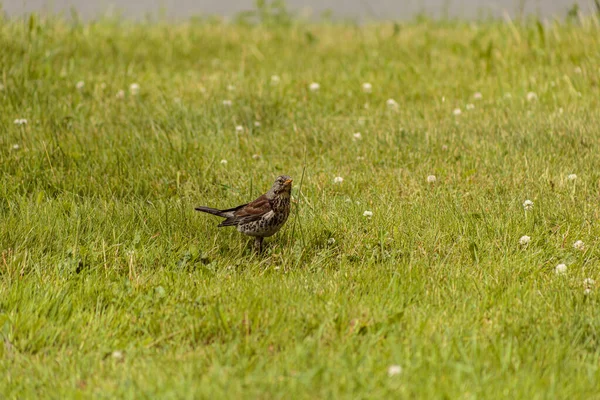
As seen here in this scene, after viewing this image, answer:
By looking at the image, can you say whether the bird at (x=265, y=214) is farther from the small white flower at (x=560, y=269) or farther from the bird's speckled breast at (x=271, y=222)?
the small white flower at (x=560, y=269)

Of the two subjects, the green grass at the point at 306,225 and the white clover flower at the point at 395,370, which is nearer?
the white clover flower at the point at 395,370

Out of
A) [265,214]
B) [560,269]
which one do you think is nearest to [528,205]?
[560,269]

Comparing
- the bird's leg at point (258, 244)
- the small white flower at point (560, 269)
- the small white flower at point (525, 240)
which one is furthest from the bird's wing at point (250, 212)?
the small white flower at point (560, 269)

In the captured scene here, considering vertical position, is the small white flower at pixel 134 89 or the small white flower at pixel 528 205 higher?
the small white flower at pixel 134 89

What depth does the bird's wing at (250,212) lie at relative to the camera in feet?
17.4

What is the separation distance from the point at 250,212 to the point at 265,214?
0.11 meters

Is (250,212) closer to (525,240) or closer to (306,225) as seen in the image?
(306,225)

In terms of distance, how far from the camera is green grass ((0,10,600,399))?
3.80 meters

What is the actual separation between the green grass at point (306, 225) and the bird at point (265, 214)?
20 centimetres

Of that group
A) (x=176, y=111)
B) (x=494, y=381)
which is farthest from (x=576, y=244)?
(x=176, y=111)

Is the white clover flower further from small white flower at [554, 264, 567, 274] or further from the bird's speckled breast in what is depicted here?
the bird's speckled breast

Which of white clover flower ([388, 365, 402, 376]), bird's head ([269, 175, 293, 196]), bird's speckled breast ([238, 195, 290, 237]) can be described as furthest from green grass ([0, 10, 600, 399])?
bird's head ([269, 175, 293, 196])

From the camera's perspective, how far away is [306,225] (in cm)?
560

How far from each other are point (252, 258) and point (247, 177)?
1.40 meters
